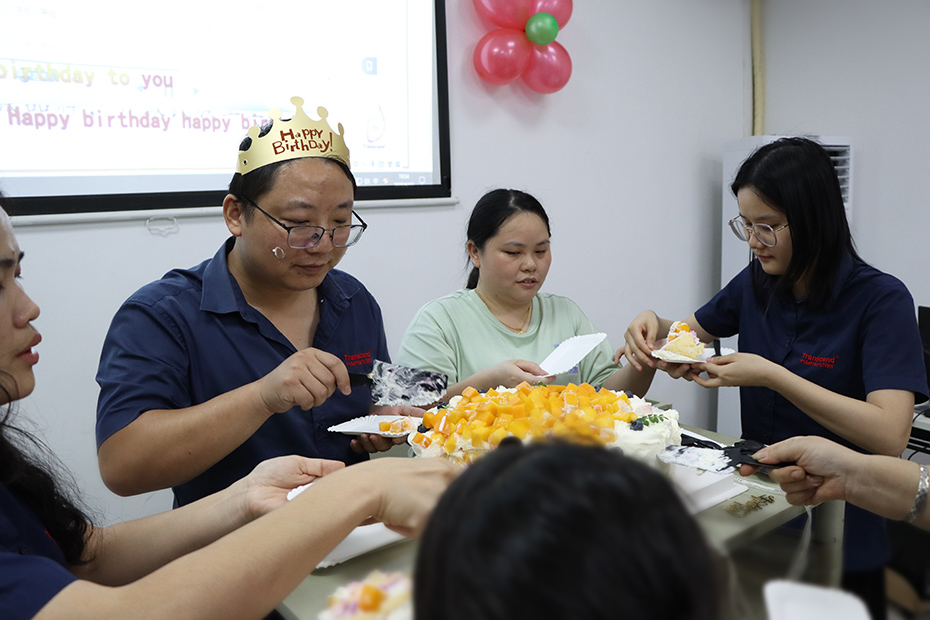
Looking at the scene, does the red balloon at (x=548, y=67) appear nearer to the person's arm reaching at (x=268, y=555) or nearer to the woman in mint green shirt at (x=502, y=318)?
the woman in mint green shirt at (x=502, y=318)

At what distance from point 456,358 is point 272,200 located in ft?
3.69

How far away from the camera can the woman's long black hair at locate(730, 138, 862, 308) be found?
82.2 inches

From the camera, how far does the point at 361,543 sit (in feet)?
3.98

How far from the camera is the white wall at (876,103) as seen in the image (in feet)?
13.1

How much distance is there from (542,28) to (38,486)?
3.20 metres

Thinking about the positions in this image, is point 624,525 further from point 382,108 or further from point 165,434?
point 382,108

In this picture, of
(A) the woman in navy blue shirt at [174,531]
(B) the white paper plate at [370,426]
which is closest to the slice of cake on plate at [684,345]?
(B) the white paper plate at [370,426]

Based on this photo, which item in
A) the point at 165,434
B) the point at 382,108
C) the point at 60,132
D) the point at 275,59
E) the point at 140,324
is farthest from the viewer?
the point at 382,108

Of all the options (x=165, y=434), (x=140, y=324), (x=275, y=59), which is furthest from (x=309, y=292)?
(x=275, y=59)

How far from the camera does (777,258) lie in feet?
7.18

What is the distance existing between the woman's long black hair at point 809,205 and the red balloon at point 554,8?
1851mm

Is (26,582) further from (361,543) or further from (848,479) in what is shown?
(848,479)

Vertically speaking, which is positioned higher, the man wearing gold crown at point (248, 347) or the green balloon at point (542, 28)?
the green balloon at point (542, 28)

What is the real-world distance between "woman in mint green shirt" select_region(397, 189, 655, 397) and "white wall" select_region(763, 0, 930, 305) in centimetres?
266
